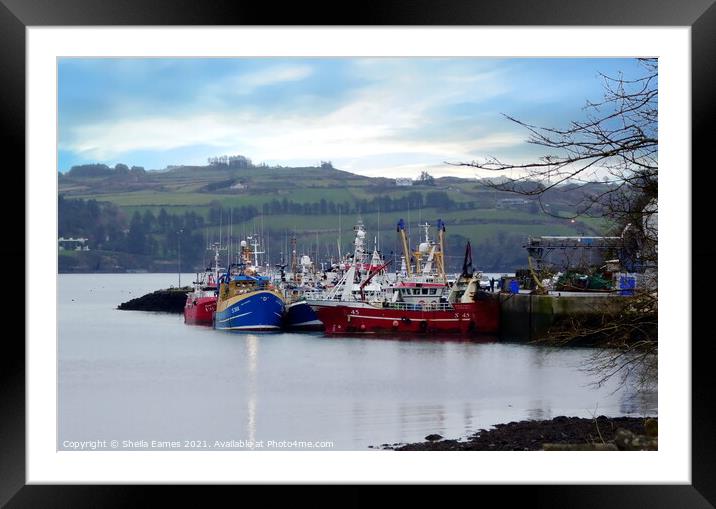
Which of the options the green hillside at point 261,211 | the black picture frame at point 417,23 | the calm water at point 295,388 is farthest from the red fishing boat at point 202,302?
the black picture frame at point 417,23

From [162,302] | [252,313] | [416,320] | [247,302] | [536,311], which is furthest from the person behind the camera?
[162,302]

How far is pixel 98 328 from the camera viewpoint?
19500mm

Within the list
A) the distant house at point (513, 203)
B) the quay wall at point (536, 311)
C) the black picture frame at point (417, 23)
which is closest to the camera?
the black picture frame at point (417, 23)

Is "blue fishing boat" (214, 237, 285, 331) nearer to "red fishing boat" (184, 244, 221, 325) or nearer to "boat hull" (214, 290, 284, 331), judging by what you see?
"boat hull" (214, 290, 284, 331)

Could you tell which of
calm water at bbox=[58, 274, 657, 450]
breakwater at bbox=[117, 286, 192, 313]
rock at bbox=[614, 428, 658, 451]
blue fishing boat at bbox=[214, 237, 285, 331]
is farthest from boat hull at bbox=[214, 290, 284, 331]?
rock at bbox=[614, 428, 658, 451]

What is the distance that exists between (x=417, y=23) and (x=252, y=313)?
60.7 feet

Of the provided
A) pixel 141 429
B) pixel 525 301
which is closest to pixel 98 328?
→ pixel 525 301

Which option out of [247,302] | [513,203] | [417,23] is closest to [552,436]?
[417,23]

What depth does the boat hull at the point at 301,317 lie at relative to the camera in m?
24.0

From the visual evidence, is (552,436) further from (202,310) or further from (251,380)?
(202,310)

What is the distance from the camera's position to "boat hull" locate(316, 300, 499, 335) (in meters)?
19.8

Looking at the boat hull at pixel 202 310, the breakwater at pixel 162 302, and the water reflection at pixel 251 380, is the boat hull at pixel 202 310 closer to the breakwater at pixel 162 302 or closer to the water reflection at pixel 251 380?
the breakwater at pixel 162 302

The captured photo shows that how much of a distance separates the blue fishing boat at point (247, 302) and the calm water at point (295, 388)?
146 cm

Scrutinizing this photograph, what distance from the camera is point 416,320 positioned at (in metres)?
20.4
